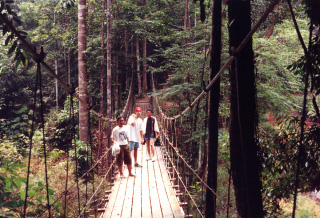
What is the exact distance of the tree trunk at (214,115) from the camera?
1676 millimetres

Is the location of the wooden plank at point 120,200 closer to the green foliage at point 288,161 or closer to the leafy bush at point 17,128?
the green foliage at point 288,161

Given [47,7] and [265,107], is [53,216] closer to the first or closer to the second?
[265,107]

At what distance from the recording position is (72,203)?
13.0 ft

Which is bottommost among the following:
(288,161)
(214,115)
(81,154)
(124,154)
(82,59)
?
(81,154)

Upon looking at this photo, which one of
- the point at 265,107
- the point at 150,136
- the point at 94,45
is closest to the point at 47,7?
the point at 94,45

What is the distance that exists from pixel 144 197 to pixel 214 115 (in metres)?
1.50

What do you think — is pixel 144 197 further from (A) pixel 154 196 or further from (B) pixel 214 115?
(B) pixel 214 115

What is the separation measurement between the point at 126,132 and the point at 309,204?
670 cm

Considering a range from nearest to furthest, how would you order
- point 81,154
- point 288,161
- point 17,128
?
point 288,161 < point 81,154 < point 17,128

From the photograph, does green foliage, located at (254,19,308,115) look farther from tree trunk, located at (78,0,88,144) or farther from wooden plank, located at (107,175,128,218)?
tree trunk, located at (78,0,88,144)

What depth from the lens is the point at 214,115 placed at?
173 cm

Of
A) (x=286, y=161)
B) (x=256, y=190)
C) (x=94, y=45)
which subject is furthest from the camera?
(x=94, y=45)

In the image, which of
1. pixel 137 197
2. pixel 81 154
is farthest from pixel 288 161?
pixel 81 154

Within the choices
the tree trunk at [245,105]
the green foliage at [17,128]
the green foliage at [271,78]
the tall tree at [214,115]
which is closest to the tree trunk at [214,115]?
the tall tree at [214,115]
